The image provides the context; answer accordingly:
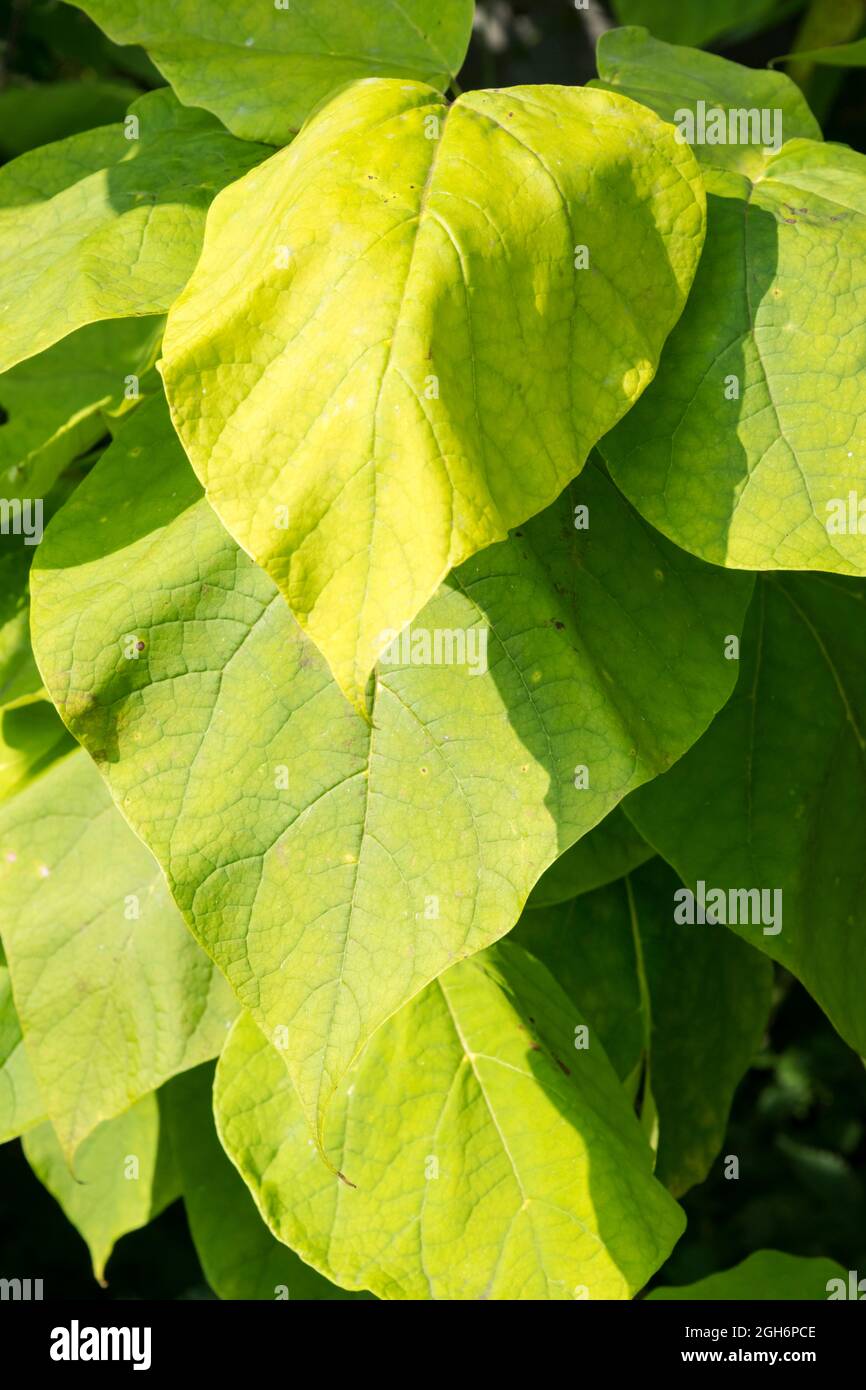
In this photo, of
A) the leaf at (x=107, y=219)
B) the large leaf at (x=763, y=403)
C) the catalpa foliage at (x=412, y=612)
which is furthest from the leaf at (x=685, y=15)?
the large leaf at (x=763, y=403)

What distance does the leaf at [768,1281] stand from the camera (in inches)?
46.5

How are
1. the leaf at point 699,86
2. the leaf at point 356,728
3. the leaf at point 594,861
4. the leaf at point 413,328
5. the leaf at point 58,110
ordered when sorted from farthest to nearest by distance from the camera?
the leaf at point 58,110
the leaf at point 594,861
the leaf at point 699,86
the leaf at point 356,728
the leaf at point 413,328

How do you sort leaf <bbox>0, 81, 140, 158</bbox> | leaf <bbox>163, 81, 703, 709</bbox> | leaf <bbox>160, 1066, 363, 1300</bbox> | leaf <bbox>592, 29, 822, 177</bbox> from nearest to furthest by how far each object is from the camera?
1. leaf <bbox>163, 81, 703, 709</bbox>
2. leaf <bbox>592, 29, 822, 177</bbox>
3. leaf <bbox>160, 1066, 363, 1300</bbox>
4. leaf <bbox>0, 81, 140, 158</bbox>

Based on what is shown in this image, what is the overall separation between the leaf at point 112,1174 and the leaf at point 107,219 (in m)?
0.77

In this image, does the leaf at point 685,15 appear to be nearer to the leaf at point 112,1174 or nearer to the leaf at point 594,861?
the leaf at point 594,861

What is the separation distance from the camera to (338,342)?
63cm

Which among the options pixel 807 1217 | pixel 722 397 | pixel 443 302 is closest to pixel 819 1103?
pixel 807 1217

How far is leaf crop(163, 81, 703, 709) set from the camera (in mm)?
594

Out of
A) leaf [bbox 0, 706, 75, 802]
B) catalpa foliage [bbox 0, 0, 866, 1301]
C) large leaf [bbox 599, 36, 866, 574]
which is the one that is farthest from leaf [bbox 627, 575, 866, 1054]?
leaf [bbox 0, 706, 75, 802]

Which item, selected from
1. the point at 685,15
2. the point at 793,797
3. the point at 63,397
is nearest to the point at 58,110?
the point at 63,397

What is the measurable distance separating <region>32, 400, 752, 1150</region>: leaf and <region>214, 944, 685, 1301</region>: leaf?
269mm

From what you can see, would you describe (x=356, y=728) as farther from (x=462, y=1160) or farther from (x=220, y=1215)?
(x=220, y=1215)

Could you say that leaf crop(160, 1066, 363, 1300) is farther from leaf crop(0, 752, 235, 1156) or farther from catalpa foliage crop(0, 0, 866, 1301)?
leaf crop(0, 752, 235, 1156)

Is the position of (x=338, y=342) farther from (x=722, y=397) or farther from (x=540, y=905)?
(x=540, y=905)
